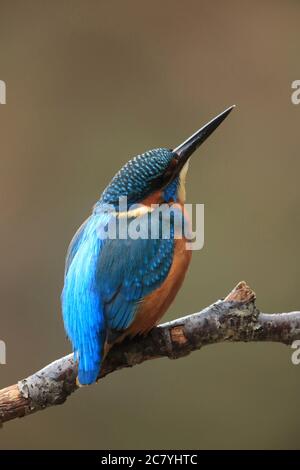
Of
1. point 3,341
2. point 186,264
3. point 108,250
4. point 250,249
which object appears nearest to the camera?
point 108,250

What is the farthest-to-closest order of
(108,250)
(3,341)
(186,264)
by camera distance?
(3,341) → (186,264) → (108,250)

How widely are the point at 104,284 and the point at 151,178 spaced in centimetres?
28

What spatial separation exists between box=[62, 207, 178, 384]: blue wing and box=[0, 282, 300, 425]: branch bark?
4.1 inches

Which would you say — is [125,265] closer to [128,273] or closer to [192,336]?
[128,273]

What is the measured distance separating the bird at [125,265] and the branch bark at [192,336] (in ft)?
0.22

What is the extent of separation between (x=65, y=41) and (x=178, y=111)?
56 centimetres

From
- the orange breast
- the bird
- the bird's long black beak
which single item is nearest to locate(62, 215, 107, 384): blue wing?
the bird

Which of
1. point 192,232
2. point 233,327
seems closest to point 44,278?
point 192,232

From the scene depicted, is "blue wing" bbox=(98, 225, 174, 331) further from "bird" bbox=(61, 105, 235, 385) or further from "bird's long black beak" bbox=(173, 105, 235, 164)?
"bird's long black beak" bbox=(173, 105, 235, 164)

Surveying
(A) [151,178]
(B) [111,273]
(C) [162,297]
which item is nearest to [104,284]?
(B) [111,273]

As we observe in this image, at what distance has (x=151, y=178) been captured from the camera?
1.61 meters

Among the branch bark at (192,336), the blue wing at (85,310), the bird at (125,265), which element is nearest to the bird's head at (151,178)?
the bird at (125,265)

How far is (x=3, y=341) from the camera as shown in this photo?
2.76m

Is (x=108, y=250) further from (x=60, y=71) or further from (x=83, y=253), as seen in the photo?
(x=60, y=71)
